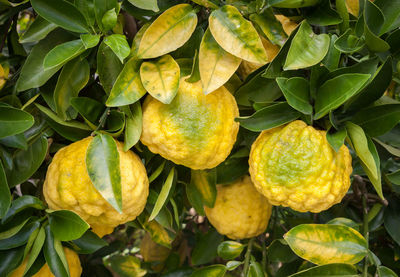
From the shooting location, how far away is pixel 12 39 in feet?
3.74

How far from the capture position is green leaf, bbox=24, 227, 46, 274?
888 millimetres

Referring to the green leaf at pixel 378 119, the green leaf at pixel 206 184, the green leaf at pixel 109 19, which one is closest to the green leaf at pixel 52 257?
the green leaf at pixel 206 184

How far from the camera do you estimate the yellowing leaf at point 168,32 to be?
32.2 inches

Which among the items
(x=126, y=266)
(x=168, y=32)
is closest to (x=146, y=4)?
(x=168, y=32)

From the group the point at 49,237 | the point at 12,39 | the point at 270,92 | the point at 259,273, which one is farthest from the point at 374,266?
the point at 12,39

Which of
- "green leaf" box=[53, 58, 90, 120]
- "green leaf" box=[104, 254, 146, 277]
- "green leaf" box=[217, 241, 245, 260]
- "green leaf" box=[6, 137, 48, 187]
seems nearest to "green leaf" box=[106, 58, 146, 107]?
"green leaf" box=[53, 58, 90, 120]

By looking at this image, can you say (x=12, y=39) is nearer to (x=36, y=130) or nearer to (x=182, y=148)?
(x=36, y=130)

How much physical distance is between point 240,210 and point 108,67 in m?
0.49

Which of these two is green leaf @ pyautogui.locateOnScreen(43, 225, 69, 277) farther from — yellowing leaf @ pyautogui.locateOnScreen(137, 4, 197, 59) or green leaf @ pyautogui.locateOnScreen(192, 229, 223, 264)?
green leaf @ pyautogui.locateOnScreen(192, 229, 223, 264)

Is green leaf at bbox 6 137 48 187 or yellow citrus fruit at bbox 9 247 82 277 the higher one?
green leaf at bbox 6 137 48 187

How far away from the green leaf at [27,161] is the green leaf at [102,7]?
0.88 feet

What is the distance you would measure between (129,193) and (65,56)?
277mm

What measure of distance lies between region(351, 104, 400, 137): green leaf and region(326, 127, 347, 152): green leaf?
61mm

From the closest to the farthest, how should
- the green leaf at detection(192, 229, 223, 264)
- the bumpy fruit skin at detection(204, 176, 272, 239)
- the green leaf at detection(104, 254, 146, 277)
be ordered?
the bumpy fruit skin at detection(204, 176, 272, 239), the green leaf at detection(192, 229, 223, 264), the green leaf at detection(104, 254, 146, 277)
